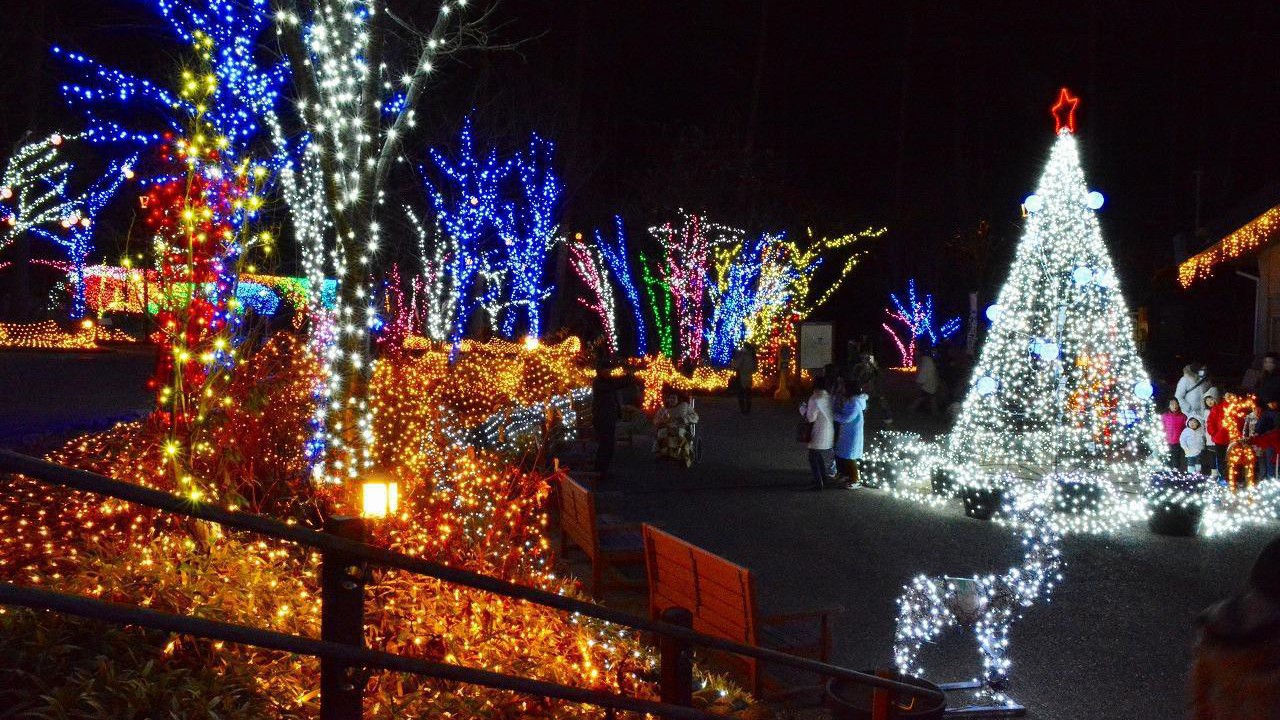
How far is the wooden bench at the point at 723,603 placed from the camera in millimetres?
6027

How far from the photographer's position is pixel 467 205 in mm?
24469

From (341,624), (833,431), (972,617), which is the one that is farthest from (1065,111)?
(341,624)

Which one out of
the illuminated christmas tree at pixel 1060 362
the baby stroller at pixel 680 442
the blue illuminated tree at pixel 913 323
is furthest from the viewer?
the blue illuminated tree at pixel 913 323

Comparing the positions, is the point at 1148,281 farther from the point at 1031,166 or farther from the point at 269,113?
the point at 269,113

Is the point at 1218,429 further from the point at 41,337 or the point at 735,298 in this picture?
the point at 41,337

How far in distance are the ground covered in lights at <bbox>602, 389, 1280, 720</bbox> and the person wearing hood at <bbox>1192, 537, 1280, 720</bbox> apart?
3.28 meters

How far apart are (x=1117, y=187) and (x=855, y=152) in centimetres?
950

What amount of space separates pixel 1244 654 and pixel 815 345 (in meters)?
24.1

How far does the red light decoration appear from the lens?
12094mm

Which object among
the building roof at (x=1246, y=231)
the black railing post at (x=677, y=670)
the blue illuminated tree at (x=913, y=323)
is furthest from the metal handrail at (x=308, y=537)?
the blue illuminated tree at (x=913, y=323)

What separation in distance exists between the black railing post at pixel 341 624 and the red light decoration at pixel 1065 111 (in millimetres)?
11611

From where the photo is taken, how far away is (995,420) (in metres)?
12.8

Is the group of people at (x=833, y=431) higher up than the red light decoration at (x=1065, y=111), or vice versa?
the red light decoration at (x=1065, y=111)

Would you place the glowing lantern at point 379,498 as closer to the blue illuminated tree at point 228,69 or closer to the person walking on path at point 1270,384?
the blue illuminated tree at point 228,69
